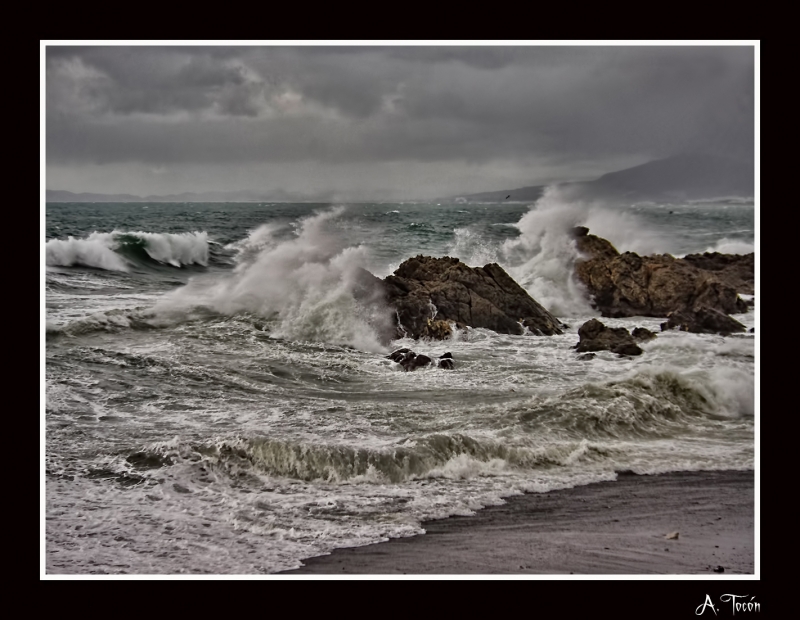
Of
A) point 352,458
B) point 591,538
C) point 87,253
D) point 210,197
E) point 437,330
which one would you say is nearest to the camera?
point 591,538

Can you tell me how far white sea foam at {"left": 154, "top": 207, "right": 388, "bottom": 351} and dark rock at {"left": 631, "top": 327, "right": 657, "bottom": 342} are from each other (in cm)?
233

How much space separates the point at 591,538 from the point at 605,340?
2.31m

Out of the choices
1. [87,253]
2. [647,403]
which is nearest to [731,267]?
[647,403]

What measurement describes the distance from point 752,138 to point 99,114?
5.09 meters

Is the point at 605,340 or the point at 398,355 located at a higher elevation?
the point at 605,340

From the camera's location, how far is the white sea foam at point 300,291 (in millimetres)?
6551

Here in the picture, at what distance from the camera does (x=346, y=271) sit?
673cm

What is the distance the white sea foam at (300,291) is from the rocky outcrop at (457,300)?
0.29m

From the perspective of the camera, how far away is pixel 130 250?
20.5ft

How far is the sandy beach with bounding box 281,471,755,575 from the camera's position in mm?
4262

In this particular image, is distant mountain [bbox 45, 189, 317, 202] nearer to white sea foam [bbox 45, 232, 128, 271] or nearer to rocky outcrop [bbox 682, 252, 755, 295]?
white sea foam [bbox 45, 232, 128, 271]

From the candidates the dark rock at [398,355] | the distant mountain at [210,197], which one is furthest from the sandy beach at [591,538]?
the distant mountain at [210,197]

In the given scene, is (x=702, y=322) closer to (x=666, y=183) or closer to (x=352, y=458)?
(x=666, y=183)

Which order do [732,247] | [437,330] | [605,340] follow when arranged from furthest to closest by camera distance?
[437,330] < [605,340] < [732,247]
